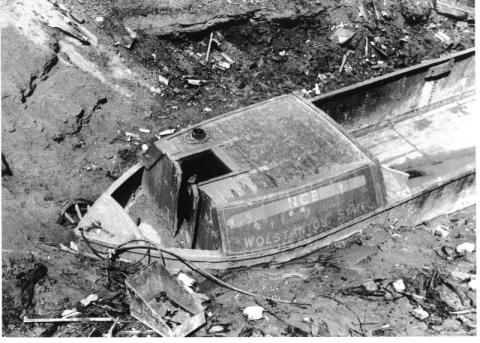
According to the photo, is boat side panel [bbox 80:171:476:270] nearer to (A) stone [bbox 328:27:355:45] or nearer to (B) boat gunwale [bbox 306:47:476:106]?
(B) boat gunwale [bbox 306:47:476:106]

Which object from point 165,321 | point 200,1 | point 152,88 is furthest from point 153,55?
point 165,321

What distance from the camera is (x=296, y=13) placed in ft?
42.7

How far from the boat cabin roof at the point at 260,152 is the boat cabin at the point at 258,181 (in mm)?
13

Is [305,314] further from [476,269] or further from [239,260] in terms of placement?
[476,269]

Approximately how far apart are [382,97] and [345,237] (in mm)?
3386

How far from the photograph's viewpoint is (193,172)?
791 centimetres

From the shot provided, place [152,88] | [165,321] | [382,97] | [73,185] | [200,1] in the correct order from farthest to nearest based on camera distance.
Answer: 1. [200,1]
2. [152,88]
3. [382,97]
4. [73,185]
5. [165,321]

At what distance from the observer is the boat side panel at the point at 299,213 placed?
24.4ft

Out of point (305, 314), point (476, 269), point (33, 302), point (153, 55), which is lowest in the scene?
point (476, 269)

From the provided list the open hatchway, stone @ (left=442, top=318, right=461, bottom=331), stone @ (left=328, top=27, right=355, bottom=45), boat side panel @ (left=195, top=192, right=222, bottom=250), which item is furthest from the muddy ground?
the open hatchway

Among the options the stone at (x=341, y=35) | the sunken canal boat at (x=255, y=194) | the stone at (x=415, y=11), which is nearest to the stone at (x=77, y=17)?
the sunken canal boat at (x=255, y=194)

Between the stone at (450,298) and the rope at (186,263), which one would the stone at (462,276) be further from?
the rope at (186,263)

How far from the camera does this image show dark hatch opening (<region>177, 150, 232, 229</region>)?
7.72 m

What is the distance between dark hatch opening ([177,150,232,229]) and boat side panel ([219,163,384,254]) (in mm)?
648
